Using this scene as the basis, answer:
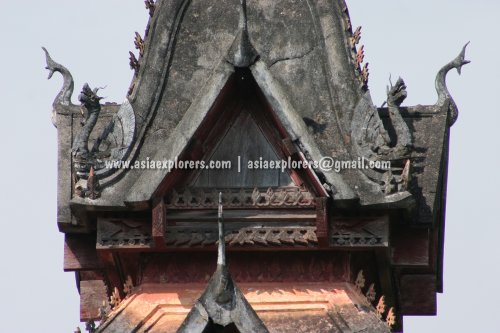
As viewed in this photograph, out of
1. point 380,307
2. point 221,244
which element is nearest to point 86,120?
point 221,244

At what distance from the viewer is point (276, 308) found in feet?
109

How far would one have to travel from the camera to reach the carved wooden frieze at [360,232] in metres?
33.4

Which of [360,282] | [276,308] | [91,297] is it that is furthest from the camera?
[91,297]

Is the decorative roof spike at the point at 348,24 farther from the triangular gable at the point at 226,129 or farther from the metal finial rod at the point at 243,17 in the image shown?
the triangular gable at the point at 226,129

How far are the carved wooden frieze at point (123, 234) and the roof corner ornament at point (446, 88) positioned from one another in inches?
175

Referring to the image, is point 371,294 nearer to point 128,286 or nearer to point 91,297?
point 128,286

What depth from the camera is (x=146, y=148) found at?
34.1 metres

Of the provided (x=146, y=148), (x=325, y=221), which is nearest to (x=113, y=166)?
(x=146, y=148)

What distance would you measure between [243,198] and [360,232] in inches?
59.4

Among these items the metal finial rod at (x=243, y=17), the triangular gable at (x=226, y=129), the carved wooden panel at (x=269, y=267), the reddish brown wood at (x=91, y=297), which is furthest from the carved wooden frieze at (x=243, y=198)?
the reddish brown wood at (x=91, y=297)

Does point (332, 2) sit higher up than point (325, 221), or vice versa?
point (332, 2)

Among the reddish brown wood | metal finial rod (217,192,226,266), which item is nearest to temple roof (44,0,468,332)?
the reddish brown wood

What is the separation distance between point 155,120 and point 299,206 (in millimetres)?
2385

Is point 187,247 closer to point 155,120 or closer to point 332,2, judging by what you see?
point 155,120
